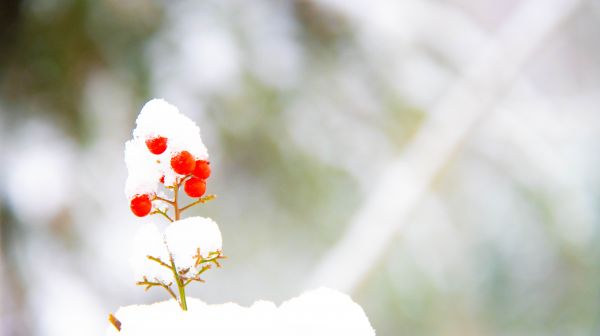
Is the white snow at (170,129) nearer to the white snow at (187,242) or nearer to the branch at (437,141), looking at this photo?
the white snow at (187,242)

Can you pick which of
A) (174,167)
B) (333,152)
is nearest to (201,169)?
(174,167)

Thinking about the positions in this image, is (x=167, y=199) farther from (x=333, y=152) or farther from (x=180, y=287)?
(x=333, y=152)

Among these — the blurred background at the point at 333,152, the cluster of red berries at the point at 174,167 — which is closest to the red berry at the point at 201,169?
the cluster of red berries at the point at 174,167

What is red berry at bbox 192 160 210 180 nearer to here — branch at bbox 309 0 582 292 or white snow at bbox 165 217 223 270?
white snow at bbox 165 217 223 270

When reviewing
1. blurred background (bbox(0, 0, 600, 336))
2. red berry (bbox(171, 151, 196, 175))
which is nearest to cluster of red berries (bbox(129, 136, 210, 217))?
red berry (bbox(171, 151, 196, 175))

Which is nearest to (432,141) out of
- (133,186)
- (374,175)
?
(374,175)

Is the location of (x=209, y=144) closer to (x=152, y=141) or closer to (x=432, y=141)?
(x=432, y=141)
